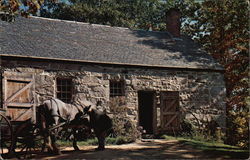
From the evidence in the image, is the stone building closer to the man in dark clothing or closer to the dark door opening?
the dark door opening

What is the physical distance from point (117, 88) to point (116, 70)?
913 millimetres

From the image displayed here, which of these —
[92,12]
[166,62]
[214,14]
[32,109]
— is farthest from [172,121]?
[92,12]

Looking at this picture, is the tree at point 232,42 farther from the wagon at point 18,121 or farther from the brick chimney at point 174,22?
the wagon at point 18,121

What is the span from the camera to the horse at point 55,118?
8328mm

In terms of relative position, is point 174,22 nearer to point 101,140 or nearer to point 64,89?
point 64,89

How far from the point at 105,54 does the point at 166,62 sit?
3.23m

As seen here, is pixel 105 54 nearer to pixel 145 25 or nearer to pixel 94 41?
pixel 94 41

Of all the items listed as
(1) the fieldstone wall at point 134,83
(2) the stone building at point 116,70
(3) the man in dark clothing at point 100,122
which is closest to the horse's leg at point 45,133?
(3) the man in dark clothing at point 100,122

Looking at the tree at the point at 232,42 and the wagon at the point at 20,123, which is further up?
the tree at the point at 232,42

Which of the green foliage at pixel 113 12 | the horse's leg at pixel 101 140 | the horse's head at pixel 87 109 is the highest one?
the green foliage at pixel 113 12

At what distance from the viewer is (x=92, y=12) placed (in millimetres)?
25797

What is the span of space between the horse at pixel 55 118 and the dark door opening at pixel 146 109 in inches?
255

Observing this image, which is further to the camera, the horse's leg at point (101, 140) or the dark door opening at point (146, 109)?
the dark door opening at point (146, 109)

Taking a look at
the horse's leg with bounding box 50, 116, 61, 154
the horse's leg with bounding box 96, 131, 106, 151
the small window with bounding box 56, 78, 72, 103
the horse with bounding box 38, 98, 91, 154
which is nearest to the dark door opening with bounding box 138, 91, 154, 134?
the small window with bounding box 56, 78, 72, 103
